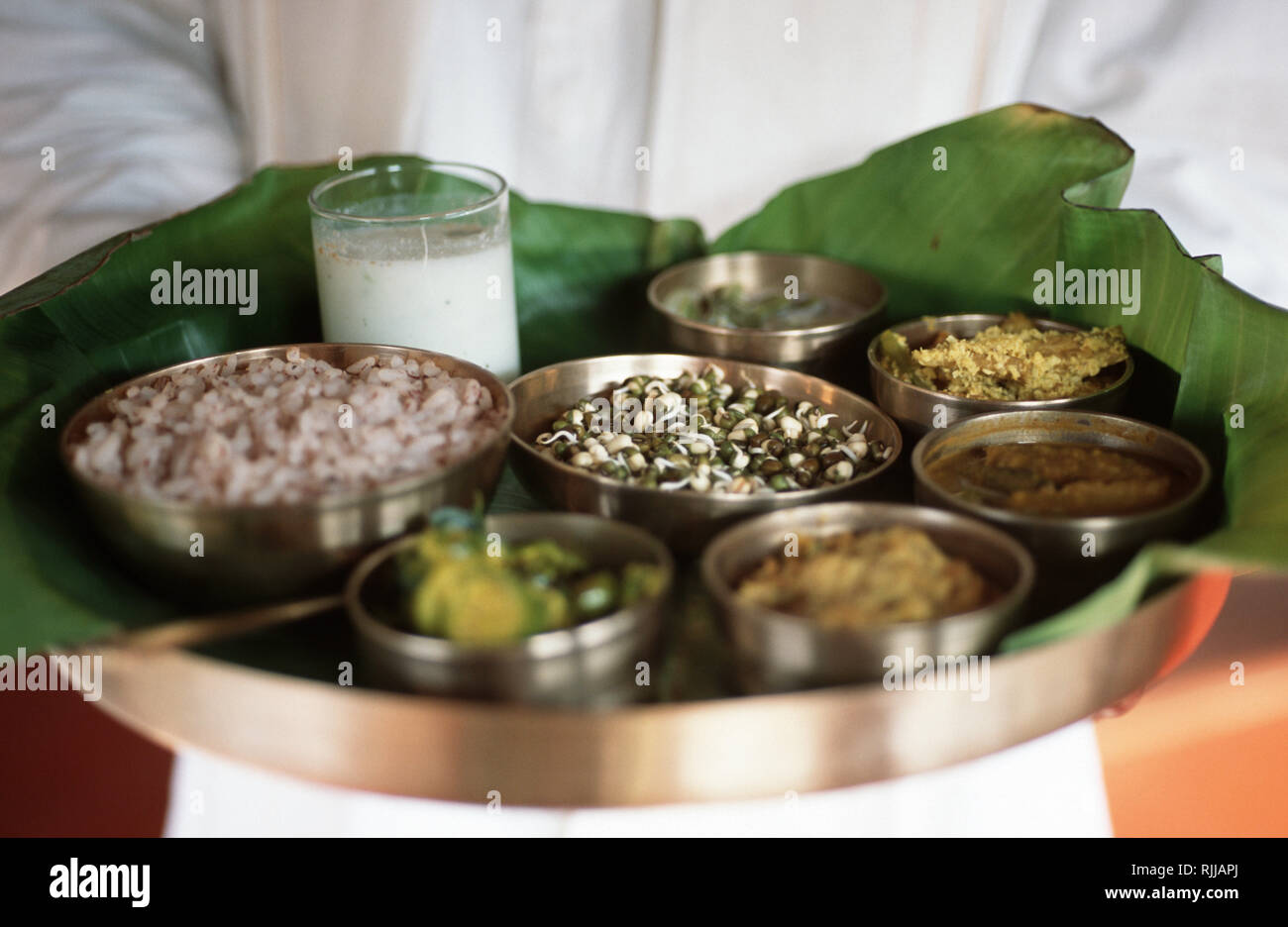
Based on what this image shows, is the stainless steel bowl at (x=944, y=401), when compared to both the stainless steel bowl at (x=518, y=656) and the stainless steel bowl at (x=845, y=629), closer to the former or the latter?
the stainless steel bowl at (x=845, y=629)

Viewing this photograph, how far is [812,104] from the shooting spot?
9.39 ft

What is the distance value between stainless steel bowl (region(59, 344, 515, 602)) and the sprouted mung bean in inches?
9.5

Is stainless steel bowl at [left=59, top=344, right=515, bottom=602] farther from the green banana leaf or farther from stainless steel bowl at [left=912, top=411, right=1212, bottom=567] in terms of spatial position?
stainless steel bowl at [left=912, top=411, right=1212, bottom=567]

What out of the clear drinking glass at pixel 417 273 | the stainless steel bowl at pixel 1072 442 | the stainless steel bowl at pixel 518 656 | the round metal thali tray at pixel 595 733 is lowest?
the round metal thali tray at pixel 595 733

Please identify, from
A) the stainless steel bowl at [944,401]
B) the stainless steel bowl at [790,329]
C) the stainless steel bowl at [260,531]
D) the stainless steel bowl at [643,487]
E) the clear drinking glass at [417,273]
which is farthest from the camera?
the stainless steel bowl at [790,329]

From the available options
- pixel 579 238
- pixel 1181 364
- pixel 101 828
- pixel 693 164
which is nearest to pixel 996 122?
pixel 1181 364

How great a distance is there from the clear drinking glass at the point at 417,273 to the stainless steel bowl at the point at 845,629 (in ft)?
2.22

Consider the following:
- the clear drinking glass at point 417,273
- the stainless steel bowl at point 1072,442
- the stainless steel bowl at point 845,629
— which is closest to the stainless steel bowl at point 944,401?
the stainless steel bowl at point 1072,442

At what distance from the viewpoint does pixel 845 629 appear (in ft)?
3.63

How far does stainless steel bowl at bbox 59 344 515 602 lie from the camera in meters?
1.24

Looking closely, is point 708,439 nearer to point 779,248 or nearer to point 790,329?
point 790,329

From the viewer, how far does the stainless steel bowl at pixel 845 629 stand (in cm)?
112

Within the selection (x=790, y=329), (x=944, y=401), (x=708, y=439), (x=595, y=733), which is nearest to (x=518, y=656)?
(x=595, y=733)

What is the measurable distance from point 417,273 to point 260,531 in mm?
596
